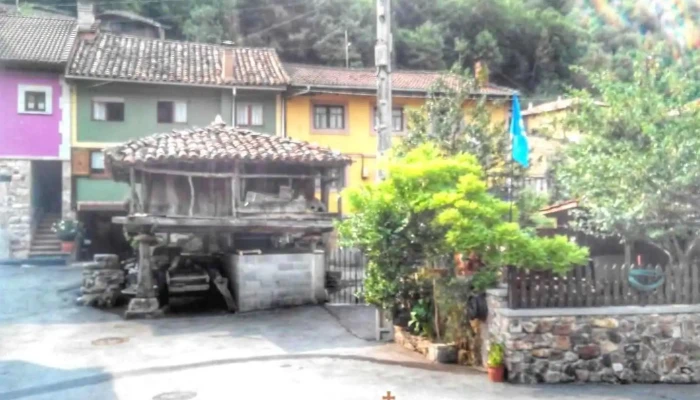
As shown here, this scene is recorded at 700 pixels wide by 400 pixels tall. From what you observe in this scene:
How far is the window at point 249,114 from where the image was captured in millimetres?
27531

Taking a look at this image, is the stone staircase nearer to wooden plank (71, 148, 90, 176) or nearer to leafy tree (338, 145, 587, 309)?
wooden plank (71, 148, 90, 176)

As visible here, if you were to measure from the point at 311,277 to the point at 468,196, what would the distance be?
24.5 feet

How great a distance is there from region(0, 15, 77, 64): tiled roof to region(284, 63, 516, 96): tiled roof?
28.5ft

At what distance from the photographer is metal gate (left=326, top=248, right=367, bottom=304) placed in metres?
17.0

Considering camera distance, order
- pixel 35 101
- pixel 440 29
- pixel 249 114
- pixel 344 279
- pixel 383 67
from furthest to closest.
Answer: pixel 440 29 < pixel 249 114 < pixel 35 101 < pixel 344 279 < pixel 383 67

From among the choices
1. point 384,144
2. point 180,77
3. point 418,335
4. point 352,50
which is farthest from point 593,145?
point 352,50

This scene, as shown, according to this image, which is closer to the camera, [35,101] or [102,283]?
[102,283]

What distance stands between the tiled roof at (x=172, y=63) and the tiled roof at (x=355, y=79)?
3.05 feet

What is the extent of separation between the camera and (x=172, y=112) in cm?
2734

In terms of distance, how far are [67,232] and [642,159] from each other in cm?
2024

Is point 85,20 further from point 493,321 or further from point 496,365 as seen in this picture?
point 496,365

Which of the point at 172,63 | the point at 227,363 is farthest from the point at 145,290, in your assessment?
the point at 172,63

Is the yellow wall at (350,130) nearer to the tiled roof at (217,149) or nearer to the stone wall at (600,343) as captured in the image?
the tiled roof at (217,149)

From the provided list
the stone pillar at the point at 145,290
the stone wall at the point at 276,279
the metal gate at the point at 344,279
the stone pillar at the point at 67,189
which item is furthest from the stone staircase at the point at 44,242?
the stone wall at the point at 276,279
